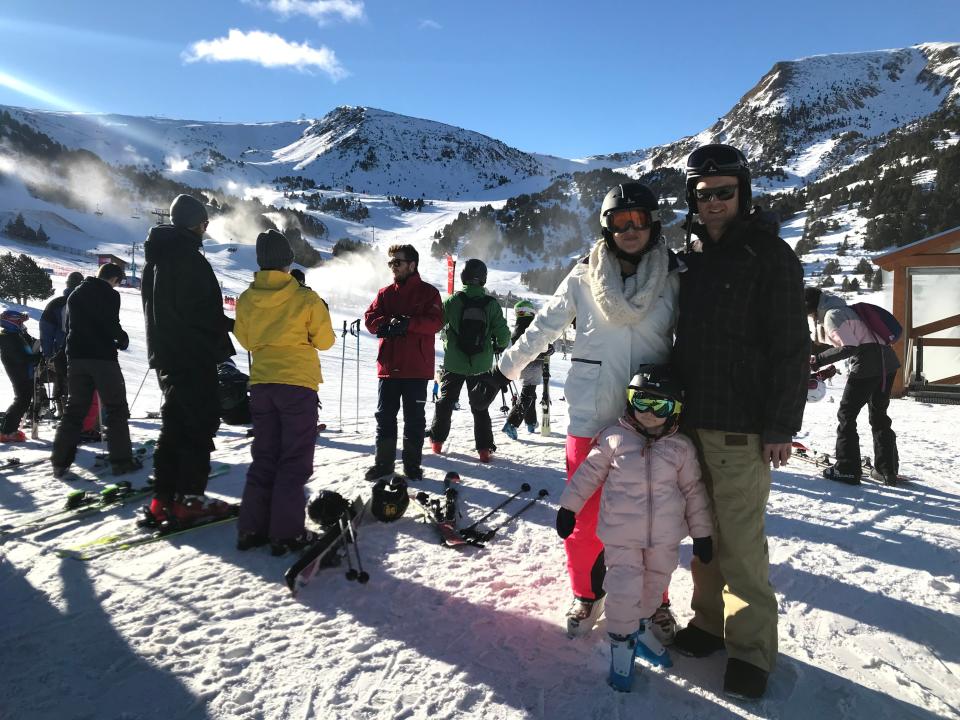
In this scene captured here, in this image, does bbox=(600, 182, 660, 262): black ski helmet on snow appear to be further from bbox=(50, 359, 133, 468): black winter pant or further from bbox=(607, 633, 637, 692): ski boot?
bbox=(50, 359, 133, 468): black winter pant

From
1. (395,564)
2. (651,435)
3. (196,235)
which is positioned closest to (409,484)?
Result: (395,564)

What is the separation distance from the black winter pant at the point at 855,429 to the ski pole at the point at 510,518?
324 cm

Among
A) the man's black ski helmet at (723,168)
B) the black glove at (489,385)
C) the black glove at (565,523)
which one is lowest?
the black glove at (565,523)

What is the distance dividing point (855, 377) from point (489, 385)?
13.6 feet

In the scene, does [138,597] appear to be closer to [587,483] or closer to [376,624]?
[376,624]

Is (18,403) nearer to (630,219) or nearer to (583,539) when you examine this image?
(583,539)

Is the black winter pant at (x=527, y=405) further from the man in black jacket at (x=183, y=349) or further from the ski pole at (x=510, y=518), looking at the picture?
the man in black jacket at (x=183, y=349)

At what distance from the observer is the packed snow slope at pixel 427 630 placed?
205 centimetres

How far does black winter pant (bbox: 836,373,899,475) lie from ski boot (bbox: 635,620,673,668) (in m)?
4.09

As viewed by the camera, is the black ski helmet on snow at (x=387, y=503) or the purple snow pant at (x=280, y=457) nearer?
the purple snow pant at (x=280, y=457)

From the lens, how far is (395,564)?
319 cm

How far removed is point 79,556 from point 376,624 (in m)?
2.05

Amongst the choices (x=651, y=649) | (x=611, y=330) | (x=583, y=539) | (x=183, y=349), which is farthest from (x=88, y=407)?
(x=651, y=649)

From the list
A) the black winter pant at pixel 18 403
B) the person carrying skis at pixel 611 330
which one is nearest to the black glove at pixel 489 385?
the person carrying skis at pixel 611 330
